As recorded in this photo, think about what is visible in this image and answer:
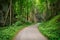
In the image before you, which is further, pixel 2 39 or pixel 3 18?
pixel 3 18

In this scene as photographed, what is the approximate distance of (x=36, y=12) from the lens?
71.2 meters

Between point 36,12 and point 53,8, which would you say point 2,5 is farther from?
point 36,12

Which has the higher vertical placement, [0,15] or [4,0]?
[4,0]

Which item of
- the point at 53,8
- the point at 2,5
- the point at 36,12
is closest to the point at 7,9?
the point at 2,5

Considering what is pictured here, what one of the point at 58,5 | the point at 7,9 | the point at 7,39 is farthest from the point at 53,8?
the point at 7,39

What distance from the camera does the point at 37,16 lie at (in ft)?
234

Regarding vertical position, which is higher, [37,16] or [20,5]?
[20,5]

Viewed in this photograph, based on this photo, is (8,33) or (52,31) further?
(52,31)

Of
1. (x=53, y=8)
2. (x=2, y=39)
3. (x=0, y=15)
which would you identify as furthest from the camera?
(x=53, y=8)

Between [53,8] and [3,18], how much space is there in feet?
40.6

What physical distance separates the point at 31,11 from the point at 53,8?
27.2 m

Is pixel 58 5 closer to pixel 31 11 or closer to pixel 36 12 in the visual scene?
pixel 31 11

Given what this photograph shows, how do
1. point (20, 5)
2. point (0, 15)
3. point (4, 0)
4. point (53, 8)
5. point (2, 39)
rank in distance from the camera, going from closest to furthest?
A: point (2, 39) → point (0, 15) → point (4, 0) → point (53, 8) → point (20, 5)

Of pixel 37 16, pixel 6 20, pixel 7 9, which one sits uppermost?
pixel 7 9
